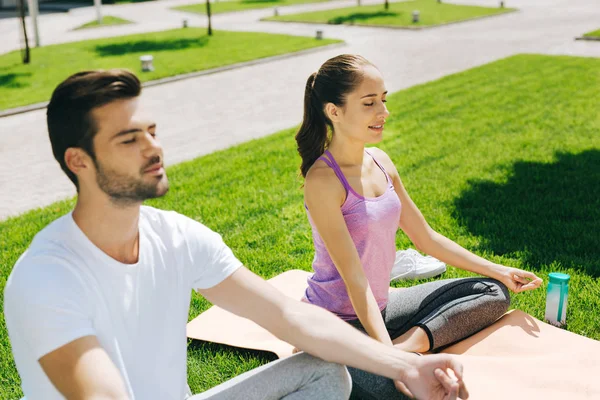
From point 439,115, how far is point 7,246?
6.54 metres

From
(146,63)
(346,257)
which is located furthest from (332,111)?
(146,63)

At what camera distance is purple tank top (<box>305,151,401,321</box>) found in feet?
12.1

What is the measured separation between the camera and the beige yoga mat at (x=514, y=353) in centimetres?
375

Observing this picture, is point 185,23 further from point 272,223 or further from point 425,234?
point 425,234

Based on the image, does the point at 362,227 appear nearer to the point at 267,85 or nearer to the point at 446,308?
the point at 446,308

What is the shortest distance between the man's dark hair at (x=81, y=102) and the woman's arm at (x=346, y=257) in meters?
1.43

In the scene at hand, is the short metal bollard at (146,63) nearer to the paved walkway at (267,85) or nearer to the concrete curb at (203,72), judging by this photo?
the concrete curb at (203,72)

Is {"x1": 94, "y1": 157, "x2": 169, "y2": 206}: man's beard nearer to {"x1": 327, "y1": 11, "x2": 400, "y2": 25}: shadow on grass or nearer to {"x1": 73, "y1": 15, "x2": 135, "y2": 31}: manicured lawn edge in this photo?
{"x1": 327, "y1": 11, "x2": 400, "y2": 25}: shadow on grass

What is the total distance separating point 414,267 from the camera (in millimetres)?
5285

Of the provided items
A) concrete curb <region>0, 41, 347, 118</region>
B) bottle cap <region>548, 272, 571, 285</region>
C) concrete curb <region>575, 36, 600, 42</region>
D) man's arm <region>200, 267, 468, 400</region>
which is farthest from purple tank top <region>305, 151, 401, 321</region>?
concrete curb <region>575, 36, 600, 42</region>

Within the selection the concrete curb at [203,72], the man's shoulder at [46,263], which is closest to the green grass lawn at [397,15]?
the concrete curb at [203,72]

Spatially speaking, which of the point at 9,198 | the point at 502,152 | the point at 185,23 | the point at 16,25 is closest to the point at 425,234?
the point at 502,152

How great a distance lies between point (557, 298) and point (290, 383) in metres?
2.38

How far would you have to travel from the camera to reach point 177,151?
31.6ft
